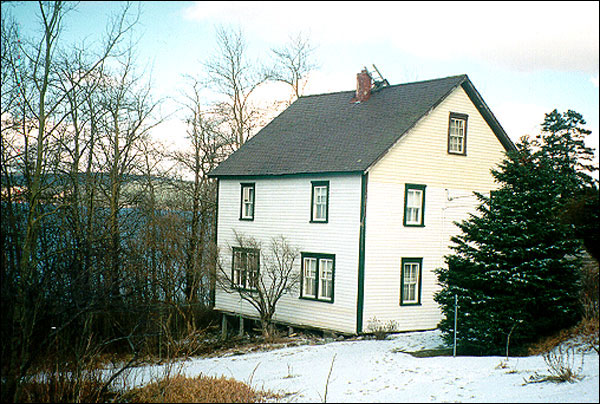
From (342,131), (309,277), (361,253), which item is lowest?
(309,277)

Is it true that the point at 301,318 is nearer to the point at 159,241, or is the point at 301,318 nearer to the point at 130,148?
the point at 159,241

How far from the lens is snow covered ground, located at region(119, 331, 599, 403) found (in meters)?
10.7

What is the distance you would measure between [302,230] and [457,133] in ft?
23.5

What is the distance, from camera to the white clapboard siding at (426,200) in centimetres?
2227

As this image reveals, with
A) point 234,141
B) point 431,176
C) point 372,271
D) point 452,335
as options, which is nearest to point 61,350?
point 452,335

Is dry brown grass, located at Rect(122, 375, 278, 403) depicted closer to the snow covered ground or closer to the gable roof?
the snow covered ground

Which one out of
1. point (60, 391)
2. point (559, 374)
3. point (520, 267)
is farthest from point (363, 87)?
point (60, 391)

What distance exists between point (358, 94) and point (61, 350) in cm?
1903

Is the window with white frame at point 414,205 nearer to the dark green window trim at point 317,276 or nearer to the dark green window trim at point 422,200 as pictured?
the dark green window trim at point 422,200

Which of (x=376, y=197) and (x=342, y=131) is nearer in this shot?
(x=376, y=197)

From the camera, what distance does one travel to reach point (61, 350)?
11.5 metres

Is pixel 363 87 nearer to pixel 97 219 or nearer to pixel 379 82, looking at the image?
pixel 379 82

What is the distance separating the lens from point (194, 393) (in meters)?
11.9

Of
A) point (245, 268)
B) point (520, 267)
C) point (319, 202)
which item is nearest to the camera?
point (520, 267)
